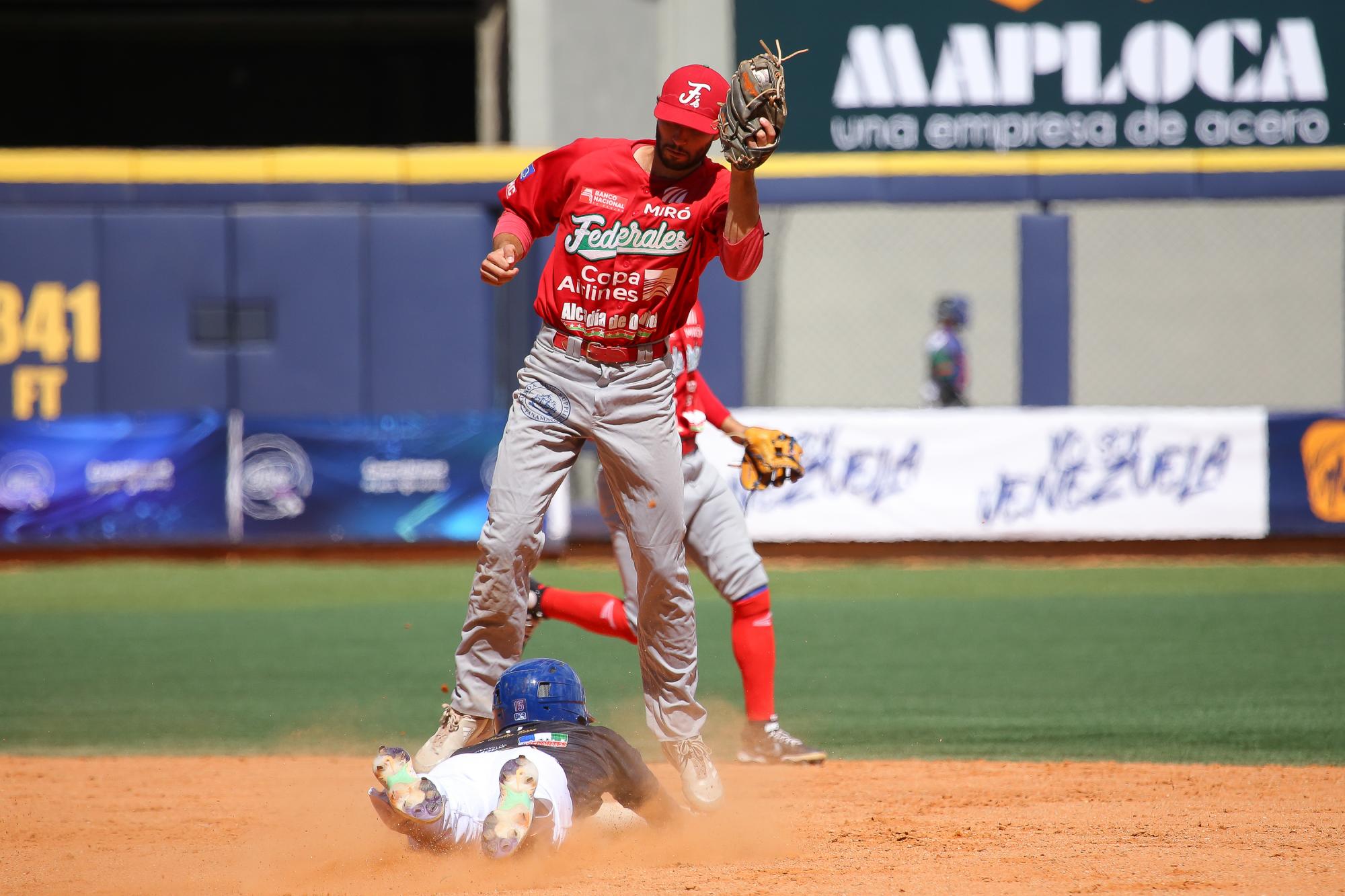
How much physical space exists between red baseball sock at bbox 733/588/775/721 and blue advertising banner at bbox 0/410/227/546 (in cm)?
775

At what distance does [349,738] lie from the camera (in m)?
6.21

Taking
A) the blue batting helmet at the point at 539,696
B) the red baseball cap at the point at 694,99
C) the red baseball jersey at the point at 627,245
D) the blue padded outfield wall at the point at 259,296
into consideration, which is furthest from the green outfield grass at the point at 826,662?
the blue padded outfield wall at the point at 259,296

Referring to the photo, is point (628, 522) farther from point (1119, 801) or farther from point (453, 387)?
point (453, 387)

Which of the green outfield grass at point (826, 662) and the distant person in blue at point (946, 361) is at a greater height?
the distant person in blue at point (946, 361)

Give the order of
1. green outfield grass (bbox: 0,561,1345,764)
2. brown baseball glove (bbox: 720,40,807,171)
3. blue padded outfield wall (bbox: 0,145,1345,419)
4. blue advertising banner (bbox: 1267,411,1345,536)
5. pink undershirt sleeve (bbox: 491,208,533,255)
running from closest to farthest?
brown baseball glove (bbox: 720,40,807,171)
pink undershirt sleeve (bbox: 491,208,533,255)
green outfield grass (bbox: 0,561,1345,764)
blue advertising banner (bbox: 1267,411,1345,536)
blue padded outfield wall (bbox: 0,145,1345,419)

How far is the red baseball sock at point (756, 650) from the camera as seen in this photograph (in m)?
5.79

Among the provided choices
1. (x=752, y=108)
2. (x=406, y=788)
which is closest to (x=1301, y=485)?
(x=752, y=108)

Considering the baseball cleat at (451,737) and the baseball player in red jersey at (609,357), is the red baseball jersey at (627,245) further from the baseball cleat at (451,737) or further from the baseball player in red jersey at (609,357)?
the baseball cleat at (451,737)

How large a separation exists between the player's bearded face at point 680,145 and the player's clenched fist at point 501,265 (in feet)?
1.75

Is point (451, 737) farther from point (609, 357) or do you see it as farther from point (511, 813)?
point (609, 357)

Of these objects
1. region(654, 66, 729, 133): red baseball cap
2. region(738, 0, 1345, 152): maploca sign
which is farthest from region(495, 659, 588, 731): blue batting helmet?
region(738, 0, 1345, 152): maploca sign

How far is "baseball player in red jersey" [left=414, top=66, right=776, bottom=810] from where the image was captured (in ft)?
14.8

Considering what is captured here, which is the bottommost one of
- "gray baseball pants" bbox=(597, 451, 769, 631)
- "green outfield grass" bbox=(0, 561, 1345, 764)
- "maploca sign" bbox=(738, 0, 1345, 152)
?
"green outfield grass" bbox=(0, 561, 1345, 764)

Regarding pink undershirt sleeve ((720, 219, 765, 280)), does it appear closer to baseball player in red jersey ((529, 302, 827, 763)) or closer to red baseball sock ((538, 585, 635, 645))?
baseball player in red jersey ((529, 302, 827, 763))
